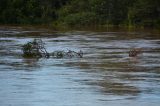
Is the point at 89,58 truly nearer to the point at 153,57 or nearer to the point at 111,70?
the point at 153,57

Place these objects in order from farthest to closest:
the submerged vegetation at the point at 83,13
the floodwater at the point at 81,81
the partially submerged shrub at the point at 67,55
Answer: the submerged vegetation at the point at 83,13 → the partially submerged shrub at the point at 67,55 → the floodwater at the point at 81,81

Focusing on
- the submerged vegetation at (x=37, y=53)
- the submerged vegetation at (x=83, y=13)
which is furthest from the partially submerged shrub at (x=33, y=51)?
the submerged vegetation at (x=83, y=13)

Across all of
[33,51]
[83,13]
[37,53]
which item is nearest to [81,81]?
[37,53]

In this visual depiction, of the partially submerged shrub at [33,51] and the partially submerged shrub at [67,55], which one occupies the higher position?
the partially submerged shrub at [33,51]

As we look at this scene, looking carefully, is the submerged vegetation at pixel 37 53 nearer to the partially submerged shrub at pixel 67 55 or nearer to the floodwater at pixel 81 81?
the partially submerged shrub at pixel 67 55

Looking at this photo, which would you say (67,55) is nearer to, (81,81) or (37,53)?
(37,53)

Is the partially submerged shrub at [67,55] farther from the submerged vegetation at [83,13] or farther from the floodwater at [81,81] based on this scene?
the submerged vegetation at [83,13]

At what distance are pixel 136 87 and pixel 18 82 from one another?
138 inches

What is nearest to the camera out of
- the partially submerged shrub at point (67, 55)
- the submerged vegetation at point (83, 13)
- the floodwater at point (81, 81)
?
the floodwater at point (81, 81)

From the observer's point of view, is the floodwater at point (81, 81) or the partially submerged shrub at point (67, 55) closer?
the floodwater at point (81, 81)

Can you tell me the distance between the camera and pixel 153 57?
2811 centimetres

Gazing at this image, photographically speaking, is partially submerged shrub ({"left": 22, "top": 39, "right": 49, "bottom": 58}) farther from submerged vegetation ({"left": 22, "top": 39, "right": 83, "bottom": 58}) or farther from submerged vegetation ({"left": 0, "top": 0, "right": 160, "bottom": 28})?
submerged vegetation ({"left": 0, "top": 0, "right": 160, "bottom": 28})

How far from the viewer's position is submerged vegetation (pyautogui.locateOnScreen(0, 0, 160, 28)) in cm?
7319

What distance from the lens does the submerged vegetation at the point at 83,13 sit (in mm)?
73188
